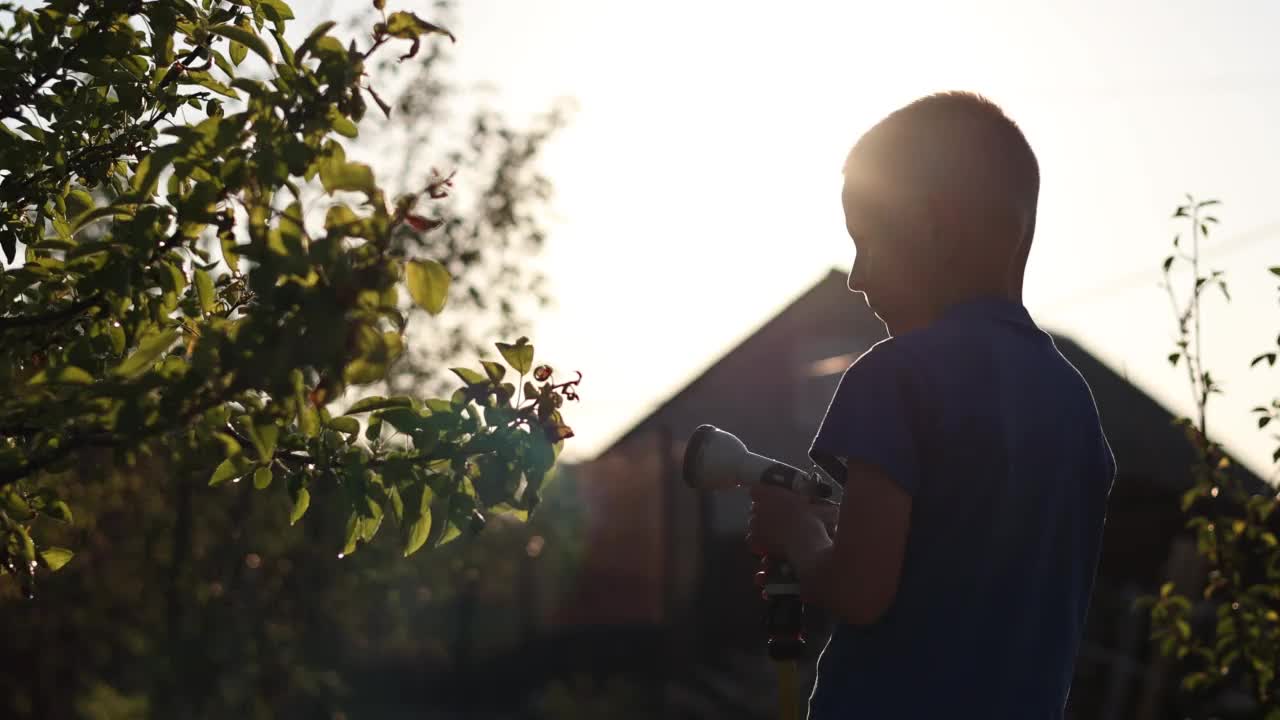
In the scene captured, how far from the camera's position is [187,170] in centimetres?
200

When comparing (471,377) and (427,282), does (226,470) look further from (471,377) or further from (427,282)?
(427,282)

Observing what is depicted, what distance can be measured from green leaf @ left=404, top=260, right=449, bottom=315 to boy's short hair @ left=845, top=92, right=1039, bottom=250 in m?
0.76

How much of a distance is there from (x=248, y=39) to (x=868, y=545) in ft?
4.84

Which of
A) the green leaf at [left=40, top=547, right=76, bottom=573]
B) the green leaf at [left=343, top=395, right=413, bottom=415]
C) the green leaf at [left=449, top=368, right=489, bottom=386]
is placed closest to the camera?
the green leaf at [left=343, top=395, right=413, bottom=415]

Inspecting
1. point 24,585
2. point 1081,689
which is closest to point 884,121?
point 24,585

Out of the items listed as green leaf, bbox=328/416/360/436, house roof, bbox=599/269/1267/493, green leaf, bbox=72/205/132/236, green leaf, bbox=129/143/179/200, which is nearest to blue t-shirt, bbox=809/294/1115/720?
green leaf, bbox=328/416/360/436

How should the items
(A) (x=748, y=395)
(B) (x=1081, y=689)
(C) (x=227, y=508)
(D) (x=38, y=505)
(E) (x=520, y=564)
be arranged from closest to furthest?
(D) (x=38, y=505)
(C) (x=227, y=508)
(B) (x=1081, y=689)
(A) (x=748, y=395)
(E) (x=520, y=564)

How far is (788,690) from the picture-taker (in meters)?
2.44

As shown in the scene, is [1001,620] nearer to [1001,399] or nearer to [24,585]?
[1001,399]

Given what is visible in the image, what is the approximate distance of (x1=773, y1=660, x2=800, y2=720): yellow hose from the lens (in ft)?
7.89

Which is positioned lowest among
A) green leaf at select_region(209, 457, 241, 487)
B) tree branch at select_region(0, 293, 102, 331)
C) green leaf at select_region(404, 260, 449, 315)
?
green leaf at select_region(209, 457, 241, 487)

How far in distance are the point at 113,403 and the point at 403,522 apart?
0.62 metres

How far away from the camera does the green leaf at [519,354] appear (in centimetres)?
230

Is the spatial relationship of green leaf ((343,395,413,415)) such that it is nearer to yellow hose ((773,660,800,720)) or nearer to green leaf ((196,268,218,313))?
green leaf ((196,268,218,313))
